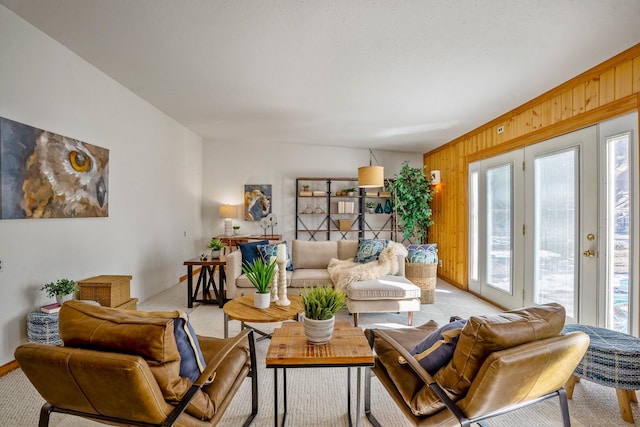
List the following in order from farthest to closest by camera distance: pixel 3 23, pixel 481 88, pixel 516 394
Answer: pixel 481 88 → pixel 3 23 → pixel 516 394

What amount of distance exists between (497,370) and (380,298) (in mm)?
2275

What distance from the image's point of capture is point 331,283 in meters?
3.93

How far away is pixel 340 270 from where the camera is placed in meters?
3.95

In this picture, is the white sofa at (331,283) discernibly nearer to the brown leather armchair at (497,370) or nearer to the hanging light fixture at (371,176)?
the hanging light fixture at (371,176)

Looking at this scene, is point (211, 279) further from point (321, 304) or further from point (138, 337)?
point (138, 337)

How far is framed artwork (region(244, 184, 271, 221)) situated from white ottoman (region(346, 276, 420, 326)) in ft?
11.9

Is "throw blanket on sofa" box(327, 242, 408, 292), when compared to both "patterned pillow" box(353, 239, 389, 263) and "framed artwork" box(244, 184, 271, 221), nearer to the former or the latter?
"patterned pillow" box(353, 239, 389, 263)

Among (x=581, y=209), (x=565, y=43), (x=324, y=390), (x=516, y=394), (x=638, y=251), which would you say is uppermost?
(x=565, y=43)

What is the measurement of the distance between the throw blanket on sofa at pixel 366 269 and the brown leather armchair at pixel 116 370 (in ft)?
8.01

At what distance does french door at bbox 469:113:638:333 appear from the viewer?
2625 millimetres

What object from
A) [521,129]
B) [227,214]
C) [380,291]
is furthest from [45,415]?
[227,214]

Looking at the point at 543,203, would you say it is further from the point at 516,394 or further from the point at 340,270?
the point at 516,394

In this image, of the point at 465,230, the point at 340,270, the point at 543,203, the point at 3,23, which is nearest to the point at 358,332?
the point at 340,270

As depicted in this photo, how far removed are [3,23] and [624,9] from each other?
14.1 ft
